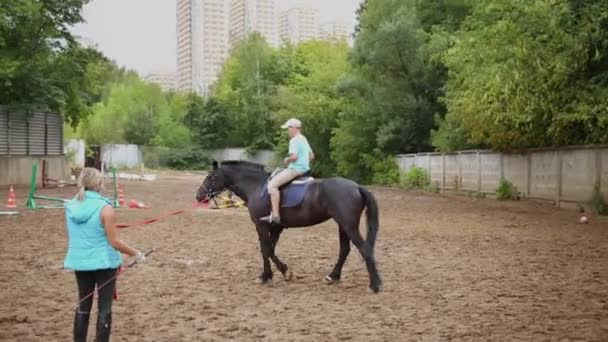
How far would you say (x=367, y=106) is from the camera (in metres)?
37.6

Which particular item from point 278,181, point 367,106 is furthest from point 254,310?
point 367,106

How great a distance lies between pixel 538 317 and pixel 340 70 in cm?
4536

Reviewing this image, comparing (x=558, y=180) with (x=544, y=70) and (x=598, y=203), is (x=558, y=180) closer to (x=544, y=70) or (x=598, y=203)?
(x=598, y=203)

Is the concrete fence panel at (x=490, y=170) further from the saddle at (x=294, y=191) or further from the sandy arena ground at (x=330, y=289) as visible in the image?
the saddle at (x=294, y=191)

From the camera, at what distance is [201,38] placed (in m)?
116

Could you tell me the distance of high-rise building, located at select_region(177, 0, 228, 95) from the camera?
114188mm

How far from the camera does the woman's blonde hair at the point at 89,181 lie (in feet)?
15.6

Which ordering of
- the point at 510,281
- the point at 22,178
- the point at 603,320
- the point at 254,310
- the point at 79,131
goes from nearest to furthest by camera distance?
the point at 603,320, the point at 254,310, the point at 510,281, the point at 22,178, the point at 79,131

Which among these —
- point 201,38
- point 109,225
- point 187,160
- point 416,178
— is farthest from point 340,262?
point 201,38

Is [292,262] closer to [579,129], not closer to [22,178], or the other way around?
[579,129]

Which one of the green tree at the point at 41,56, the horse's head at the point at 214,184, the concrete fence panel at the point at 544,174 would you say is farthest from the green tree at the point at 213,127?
the horse's head at the point at 214,184

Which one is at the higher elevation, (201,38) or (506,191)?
(201,38)

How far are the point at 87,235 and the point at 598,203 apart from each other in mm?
15510

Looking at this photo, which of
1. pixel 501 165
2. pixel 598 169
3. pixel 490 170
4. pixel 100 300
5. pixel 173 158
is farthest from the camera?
pixel 173 158
